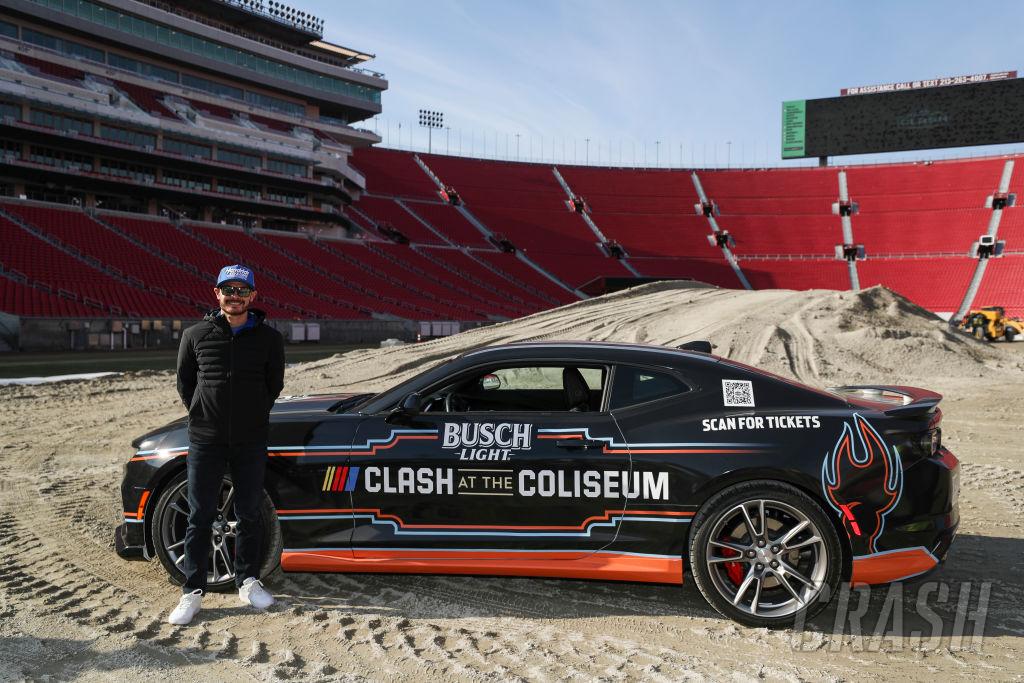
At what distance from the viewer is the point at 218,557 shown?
395 centimetres

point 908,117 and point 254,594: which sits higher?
point 908,117

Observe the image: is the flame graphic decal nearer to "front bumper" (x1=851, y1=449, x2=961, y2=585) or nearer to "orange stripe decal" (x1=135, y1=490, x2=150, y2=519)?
"front bumper" (x1=851, y1=449, x2=961, y2=585)

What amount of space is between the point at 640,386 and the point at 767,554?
1.07 metres

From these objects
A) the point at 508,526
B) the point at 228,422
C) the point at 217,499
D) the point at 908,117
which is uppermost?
the point at 908,117

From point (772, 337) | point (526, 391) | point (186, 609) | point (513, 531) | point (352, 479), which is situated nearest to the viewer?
point (186, 609)

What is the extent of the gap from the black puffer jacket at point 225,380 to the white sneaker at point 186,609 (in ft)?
2.70

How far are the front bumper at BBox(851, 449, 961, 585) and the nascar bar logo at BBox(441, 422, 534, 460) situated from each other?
1.80 m

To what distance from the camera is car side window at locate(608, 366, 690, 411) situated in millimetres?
3791

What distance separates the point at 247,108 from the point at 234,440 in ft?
168

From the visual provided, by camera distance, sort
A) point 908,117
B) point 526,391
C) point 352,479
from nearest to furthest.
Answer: point 352,479
point 526,391
point 908,117

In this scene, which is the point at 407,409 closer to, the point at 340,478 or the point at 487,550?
the point at 340,478

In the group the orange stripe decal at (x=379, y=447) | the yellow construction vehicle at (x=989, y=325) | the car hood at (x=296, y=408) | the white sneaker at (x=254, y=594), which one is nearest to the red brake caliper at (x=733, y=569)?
the orange stripe decal at (x=379, y=447)

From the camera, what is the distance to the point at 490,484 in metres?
3.72

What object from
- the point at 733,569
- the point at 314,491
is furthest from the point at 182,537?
the point at 733,569
